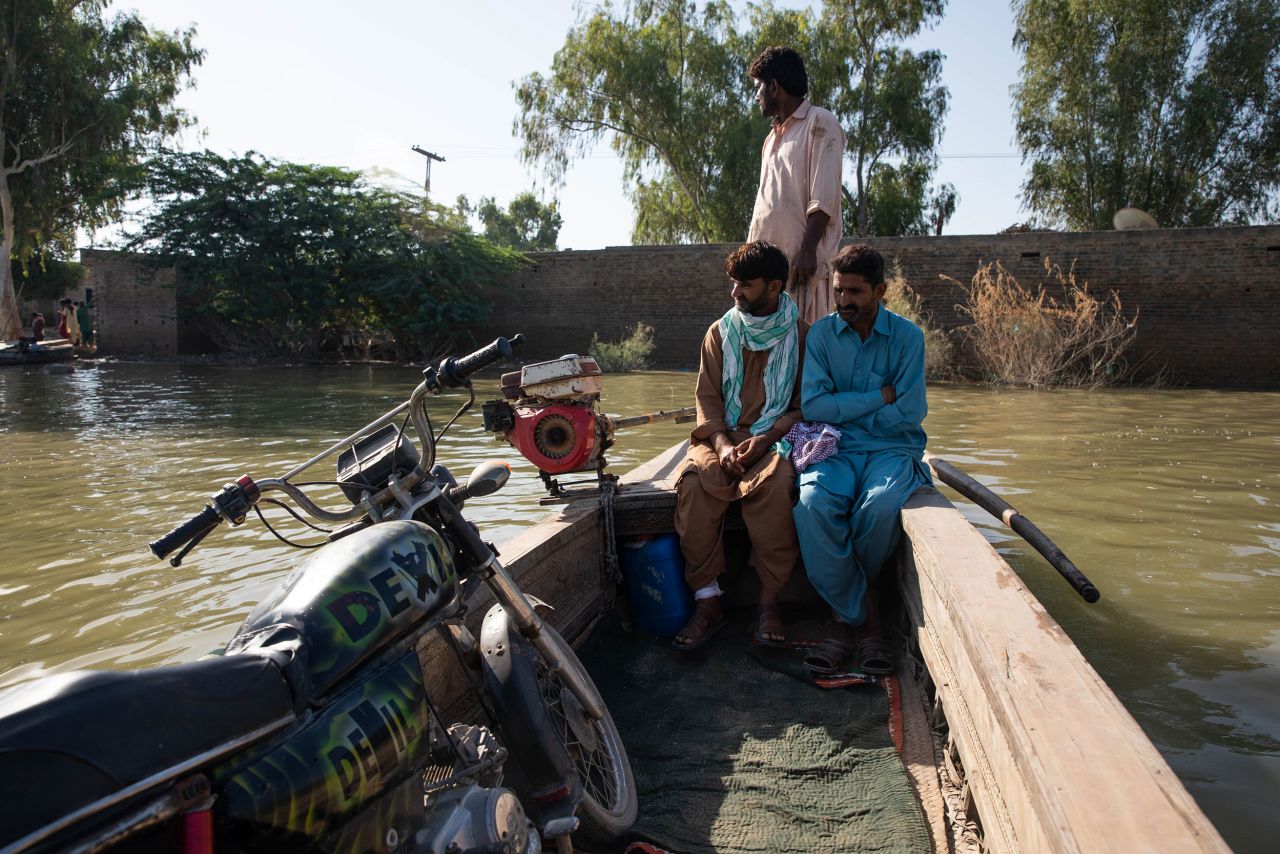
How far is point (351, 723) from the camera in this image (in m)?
1.25

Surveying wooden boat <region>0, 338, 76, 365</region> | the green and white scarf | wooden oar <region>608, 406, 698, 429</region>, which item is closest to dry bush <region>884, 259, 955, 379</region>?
wooden oar <region>608, 406, 698, 429</region>

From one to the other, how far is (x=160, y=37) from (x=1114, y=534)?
1082 inches

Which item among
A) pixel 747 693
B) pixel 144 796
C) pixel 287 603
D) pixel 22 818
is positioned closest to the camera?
pixel 22 818

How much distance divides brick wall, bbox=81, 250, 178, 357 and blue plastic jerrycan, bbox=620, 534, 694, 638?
83.8 feet

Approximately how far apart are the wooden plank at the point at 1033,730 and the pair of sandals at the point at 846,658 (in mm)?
471

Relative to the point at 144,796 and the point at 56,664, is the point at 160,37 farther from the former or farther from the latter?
the point at 144,796

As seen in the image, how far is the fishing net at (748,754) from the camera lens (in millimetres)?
2246

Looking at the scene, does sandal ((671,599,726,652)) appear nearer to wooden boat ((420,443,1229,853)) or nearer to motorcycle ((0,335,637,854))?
wooden boat ((420,443,1229,853))

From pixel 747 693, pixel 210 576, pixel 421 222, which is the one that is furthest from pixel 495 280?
pixel 747 693

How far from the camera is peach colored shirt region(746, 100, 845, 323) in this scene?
421 cm

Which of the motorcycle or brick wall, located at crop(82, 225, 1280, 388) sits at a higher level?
brick wall, located at crop(82, 225, 1280, 388)

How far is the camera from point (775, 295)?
3566 mm

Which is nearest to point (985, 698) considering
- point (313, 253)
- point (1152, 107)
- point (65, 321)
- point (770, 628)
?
point (770, 628)

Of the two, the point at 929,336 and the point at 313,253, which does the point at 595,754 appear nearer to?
the point at 929,336
